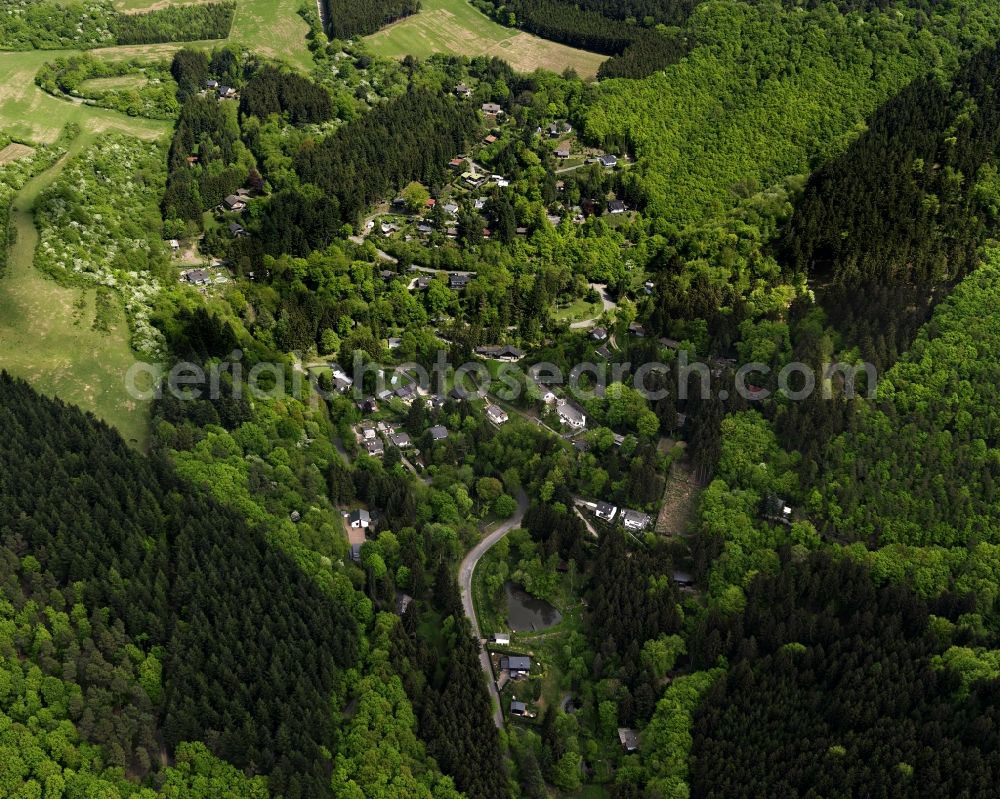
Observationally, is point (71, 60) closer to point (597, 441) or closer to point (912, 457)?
point (597, 441)

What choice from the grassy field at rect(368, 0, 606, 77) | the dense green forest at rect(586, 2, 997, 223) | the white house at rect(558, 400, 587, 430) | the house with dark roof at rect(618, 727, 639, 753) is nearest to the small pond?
the house with dark roof at rect(618, 727, 639, 753)

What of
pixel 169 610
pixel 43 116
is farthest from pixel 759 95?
pixel 169 610

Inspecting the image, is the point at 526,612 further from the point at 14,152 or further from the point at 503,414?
the point at 14,152

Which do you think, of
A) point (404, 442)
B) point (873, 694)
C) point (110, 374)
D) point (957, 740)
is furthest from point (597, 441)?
point (110, 374)

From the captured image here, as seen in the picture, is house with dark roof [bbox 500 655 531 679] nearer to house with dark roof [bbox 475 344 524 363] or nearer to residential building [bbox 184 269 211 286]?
house with dark roof [bbox 475 344 524 363]

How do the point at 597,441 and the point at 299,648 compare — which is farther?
the point at 597,441

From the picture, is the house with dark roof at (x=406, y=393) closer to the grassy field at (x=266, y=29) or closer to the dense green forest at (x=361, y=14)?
the grassy field at (x=266, y=29)
